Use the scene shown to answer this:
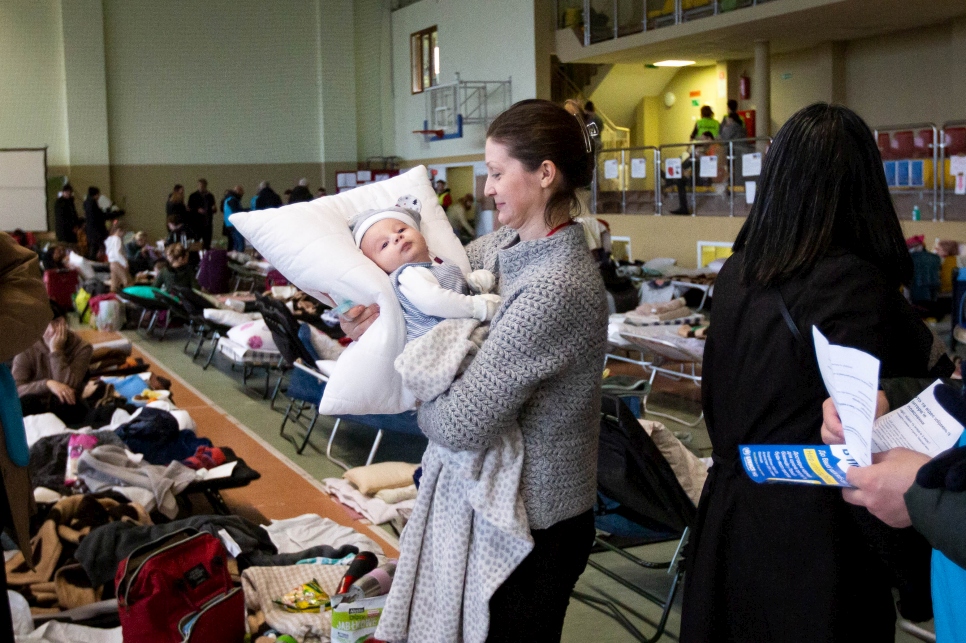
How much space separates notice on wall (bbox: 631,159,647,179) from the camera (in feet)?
48.0

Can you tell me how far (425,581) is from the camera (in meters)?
2.04

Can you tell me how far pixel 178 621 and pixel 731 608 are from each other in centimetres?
190

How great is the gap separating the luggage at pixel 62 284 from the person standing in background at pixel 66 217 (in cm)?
660

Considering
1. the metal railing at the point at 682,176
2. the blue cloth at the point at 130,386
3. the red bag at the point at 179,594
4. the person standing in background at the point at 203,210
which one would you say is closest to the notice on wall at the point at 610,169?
the metal railing at the point at 682,176

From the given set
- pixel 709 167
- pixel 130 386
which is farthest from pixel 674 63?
pixel 130 386

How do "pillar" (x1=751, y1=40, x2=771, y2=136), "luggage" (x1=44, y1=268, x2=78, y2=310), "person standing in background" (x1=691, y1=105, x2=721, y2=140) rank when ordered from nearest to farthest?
"luggage" (x1=44, y1=268, x2=78, y2=310)
"pillar" (x1=751, y1=40, x2=771, y2=136)
"person standing in background" (x1=691, y1=105, x2=721, y2=140)

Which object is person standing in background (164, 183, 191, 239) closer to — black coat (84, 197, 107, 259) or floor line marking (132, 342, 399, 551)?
black coat (84, 197, 107, 259)

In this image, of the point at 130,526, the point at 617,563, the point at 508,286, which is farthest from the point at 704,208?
the point at 508,286

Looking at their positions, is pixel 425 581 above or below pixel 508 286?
below

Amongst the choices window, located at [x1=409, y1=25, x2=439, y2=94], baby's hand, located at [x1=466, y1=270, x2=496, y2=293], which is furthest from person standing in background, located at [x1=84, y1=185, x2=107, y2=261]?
baby's hand, located at [x1=466, y1=270, x2=496, y2=293]

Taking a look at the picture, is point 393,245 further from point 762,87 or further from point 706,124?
point 762,87

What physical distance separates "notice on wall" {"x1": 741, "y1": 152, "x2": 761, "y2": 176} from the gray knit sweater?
10.8 m

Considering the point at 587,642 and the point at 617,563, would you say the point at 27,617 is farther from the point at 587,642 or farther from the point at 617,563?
the point at 617,563

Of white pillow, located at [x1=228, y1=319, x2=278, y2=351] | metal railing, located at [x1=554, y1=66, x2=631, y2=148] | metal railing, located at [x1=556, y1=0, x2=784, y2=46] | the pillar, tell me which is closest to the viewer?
white pillow, located at [x1=228, y1=319, x2=278, y2=351]
